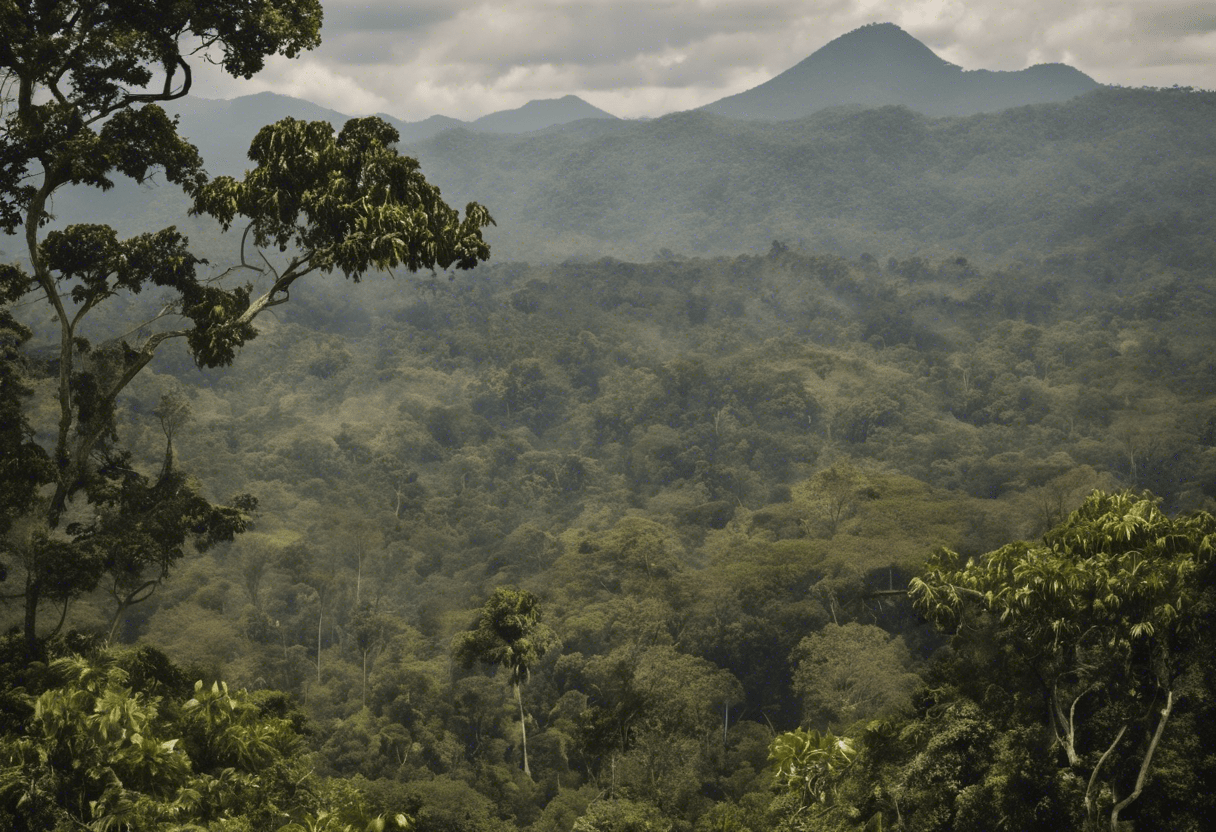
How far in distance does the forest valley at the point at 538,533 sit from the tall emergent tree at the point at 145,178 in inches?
1.6

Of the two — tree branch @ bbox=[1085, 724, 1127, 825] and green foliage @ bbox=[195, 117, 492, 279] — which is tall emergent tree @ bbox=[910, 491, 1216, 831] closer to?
tree branch @ bbox=[1085, 724, 1127, 825]

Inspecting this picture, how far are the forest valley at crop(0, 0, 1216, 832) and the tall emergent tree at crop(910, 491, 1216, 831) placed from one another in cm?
6

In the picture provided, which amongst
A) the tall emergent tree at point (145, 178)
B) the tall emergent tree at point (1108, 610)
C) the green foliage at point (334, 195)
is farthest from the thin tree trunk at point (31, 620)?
the tall emergent tree at point (1108, 610)

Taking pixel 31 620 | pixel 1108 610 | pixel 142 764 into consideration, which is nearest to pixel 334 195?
pixel 31 620

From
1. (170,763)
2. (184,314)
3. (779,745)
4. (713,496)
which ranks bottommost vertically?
(713,496)

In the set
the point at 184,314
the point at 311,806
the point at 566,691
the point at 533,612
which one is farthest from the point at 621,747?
the point at 184,314

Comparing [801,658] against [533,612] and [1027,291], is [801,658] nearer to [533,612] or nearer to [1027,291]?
[533,612]

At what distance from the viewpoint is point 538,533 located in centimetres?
5691

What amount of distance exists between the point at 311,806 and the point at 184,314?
14.6 feet

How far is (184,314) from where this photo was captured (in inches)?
344

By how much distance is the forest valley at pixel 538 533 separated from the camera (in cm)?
816

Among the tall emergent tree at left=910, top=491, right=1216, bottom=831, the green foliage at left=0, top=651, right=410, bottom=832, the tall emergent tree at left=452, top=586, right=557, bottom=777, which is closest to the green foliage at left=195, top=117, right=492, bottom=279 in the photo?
the green foliage at left=0, top=651, right=410, bottom=832

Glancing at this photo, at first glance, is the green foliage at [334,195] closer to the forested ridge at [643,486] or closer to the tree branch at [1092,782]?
the tree branch at [1092,782]

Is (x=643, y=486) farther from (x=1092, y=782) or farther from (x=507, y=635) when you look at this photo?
(x=1092, y=782)
